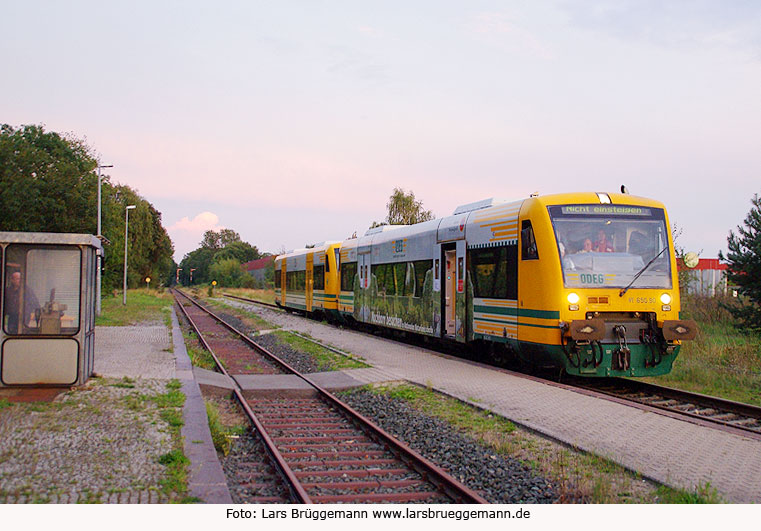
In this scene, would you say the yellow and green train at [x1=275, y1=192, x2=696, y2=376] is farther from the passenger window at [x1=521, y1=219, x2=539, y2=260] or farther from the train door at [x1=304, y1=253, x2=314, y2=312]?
the train door at [x1=304, y1=253, x2=314, y2=312]

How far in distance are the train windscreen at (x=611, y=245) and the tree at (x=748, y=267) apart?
39.8 feet

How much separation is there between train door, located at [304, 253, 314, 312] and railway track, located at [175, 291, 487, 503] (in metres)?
19.7

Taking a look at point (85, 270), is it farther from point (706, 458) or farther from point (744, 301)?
point (744, 301)

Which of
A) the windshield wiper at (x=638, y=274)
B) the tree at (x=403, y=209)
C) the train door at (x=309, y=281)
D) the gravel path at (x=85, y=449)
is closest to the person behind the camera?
the gravel path at (x=85, y=449)

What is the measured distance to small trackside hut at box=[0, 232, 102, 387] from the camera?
10.6 m

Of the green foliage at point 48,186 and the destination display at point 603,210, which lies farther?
the green foliage at point 48,186

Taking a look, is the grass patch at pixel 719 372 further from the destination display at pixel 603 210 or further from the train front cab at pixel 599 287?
the destination display at pixel 603 210

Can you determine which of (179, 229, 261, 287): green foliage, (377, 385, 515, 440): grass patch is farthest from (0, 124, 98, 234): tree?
(179, 229, 261, 287): green foliage

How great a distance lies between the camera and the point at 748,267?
2309 centimetres

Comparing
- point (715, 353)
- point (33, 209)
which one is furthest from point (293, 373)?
point (33, 209)

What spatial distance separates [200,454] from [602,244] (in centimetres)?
754

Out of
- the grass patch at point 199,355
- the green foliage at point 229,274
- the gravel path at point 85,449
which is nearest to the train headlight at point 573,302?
the gravel path at point 85,449

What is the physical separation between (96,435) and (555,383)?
7.26 metres

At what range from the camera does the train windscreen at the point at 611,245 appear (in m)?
11.7
